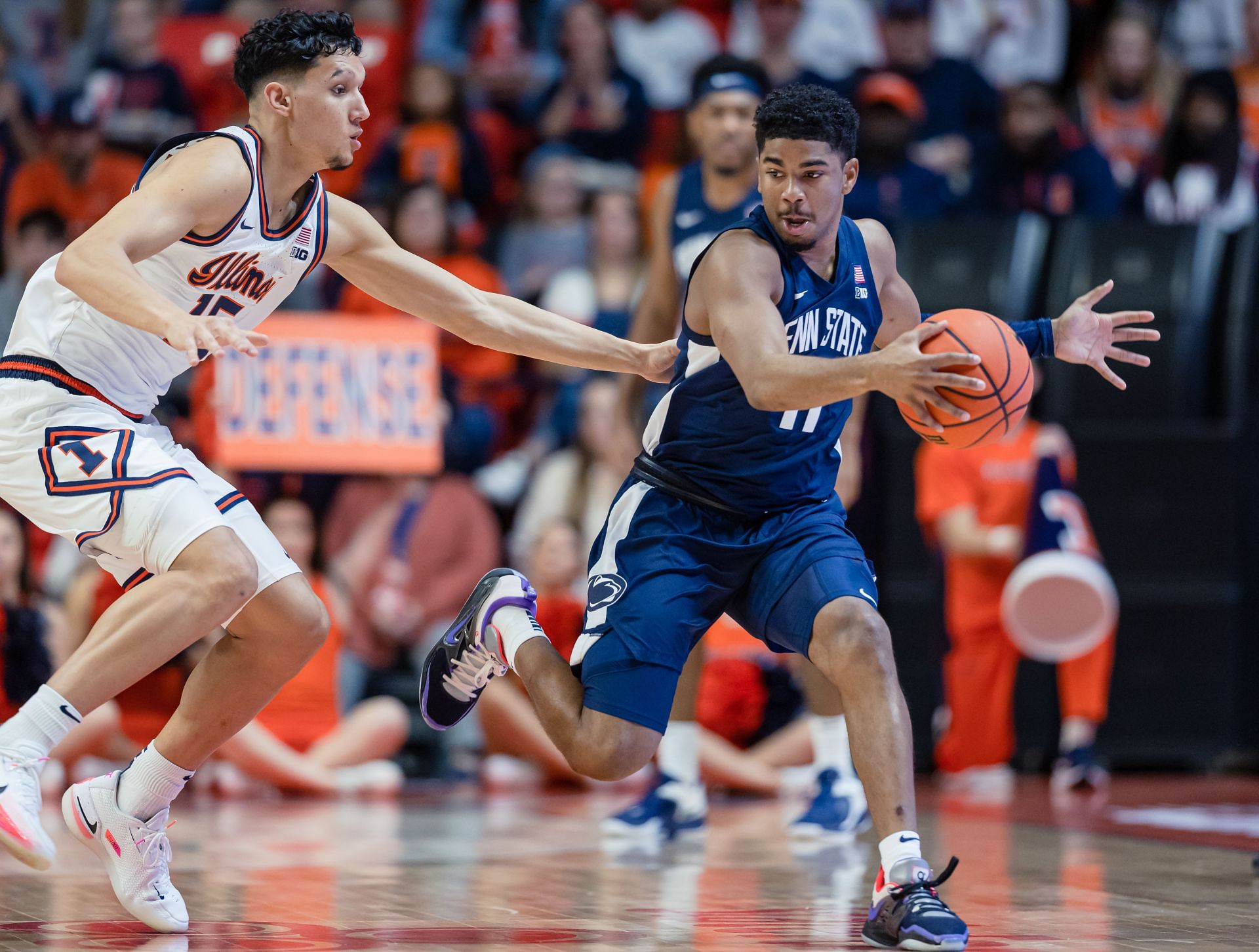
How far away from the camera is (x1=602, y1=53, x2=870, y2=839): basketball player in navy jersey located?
5824 mm

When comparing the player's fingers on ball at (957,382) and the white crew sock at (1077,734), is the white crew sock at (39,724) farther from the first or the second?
the white crew sock at (1077,734)

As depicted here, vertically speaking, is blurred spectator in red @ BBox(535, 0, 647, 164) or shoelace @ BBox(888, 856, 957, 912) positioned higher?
blurred spectator in red @ BBox(535, 0, 647, 164)

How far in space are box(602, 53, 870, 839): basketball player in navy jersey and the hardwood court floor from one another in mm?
163

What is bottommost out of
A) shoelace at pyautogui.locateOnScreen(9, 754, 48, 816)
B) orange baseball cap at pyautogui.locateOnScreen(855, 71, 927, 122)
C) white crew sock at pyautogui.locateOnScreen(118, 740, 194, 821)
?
white crew sock at pyautogui.locateOnScreen(118, 740, 194, 821)

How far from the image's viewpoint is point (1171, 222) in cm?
884

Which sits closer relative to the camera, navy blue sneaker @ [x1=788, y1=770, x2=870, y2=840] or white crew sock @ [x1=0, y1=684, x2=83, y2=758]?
white crew sock @ [x1=0, y1=684, x2=83, y2=758]

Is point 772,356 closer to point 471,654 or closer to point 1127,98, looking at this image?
point 471,654

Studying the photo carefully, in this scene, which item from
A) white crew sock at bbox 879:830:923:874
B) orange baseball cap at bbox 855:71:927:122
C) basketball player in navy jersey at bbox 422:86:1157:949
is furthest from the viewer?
orange baseball cap at bbox 855:71:927:122

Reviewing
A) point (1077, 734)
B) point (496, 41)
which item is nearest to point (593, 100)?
point (496, 41)

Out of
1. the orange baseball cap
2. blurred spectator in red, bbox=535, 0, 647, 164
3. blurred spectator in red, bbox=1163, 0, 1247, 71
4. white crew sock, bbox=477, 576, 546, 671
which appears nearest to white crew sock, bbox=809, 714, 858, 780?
white crew sock, bbox=477, 576, 546, 671

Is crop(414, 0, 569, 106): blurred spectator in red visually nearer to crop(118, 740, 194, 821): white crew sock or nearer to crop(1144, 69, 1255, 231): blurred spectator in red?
crop(1144, 69, 1255, 231): blurred spectator in red

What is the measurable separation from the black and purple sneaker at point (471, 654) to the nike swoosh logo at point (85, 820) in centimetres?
98

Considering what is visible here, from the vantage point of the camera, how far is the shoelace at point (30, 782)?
374 cm

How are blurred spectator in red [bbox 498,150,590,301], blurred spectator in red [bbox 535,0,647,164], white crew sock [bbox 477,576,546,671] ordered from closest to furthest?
white crew sock [bbox 477,576,546,671] → blurred spectator in red [bbox 498,150,590,301] → blurred spectator in red [bbox 535,0,647,164]
